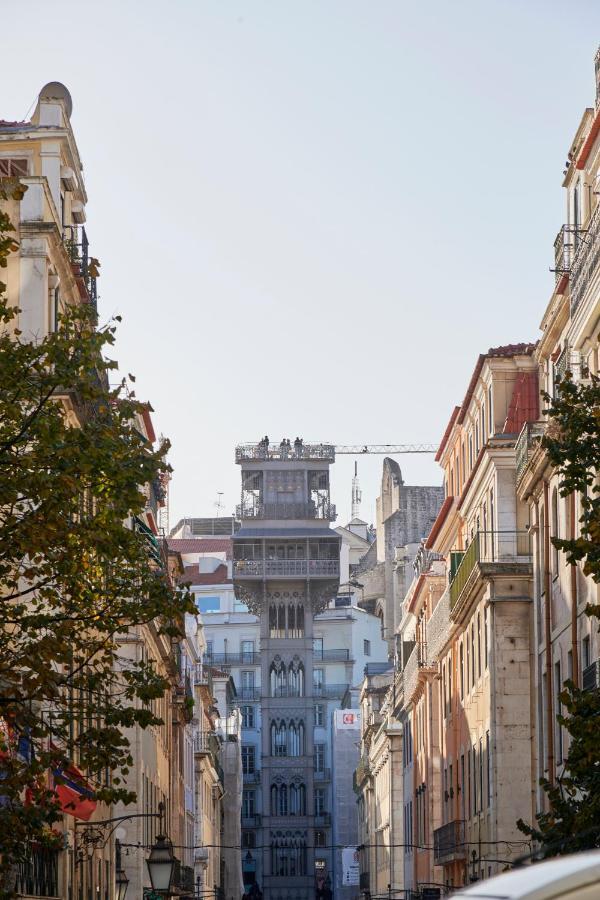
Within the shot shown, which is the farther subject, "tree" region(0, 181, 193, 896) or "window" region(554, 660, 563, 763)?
"window" region(554, 660, 563, 763)

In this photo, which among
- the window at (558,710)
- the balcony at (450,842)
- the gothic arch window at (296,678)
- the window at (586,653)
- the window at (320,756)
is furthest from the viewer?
the window at (320,756)

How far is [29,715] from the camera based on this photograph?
21.0 meters

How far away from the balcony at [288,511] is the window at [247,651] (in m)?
16.1

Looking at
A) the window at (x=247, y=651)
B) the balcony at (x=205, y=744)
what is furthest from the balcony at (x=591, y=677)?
the window at (x=247, y=651)

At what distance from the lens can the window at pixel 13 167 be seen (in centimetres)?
4188

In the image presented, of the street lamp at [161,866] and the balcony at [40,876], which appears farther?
the balcony at [40,876]

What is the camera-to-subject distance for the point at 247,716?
16062cm

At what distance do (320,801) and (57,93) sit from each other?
11724 centimetres

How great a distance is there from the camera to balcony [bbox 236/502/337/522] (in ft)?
499

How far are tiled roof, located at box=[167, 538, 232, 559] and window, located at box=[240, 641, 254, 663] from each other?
1192cm

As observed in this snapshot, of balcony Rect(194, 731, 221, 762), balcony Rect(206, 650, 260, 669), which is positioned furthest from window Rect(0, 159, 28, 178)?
balcony Rect(206, 650, 260, 669)

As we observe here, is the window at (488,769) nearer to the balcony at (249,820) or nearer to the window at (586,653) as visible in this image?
the window at (586,653)

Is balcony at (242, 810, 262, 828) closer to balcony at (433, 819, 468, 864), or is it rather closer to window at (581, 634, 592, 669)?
balcony at (433, 819, 468, 864)

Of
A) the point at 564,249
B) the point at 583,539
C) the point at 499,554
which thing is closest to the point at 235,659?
the point at 499,554
